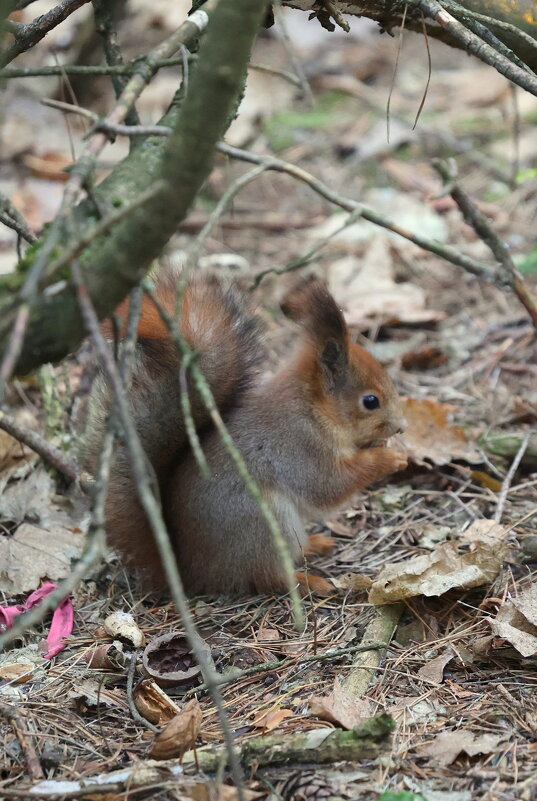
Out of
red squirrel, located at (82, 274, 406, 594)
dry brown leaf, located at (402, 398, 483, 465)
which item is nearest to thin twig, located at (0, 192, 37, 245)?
red squirrel, located at (82, 274, 406, 594)

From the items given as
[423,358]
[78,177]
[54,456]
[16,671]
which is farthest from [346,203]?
[423,358]

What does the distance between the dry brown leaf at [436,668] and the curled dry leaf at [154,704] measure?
569mm

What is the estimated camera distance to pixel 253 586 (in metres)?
2.60

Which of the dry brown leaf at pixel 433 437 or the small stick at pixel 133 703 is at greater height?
the dry brown leaf at pixel 433 437

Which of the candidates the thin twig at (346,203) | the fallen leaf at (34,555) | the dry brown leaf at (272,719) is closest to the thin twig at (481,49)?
the thin twig at (346,203)

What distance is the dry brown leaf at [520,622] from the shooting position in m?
1.93

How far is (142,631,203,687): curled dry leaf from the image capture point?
2029mm

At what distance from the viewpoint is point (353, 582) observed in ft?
8.04

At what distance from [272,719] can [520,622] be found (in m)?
0.62

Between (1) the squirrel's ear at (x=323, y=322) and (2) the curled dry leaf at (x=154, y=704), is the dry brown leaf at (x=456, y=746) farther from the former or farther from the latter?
(1) the squirrel's ear at (x=323, y=322)

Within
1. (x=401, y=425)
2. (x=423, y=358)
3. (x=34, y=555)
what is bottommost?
(x=34, y=555)

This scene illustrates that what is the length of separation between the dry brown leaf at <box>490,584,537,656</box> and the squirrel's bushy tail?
990mm

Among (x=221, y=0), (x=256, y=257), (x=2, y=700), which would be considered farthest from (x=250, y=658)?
(x=256, y=257)

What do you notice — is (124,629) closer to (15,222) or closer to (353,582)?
(353,582)
